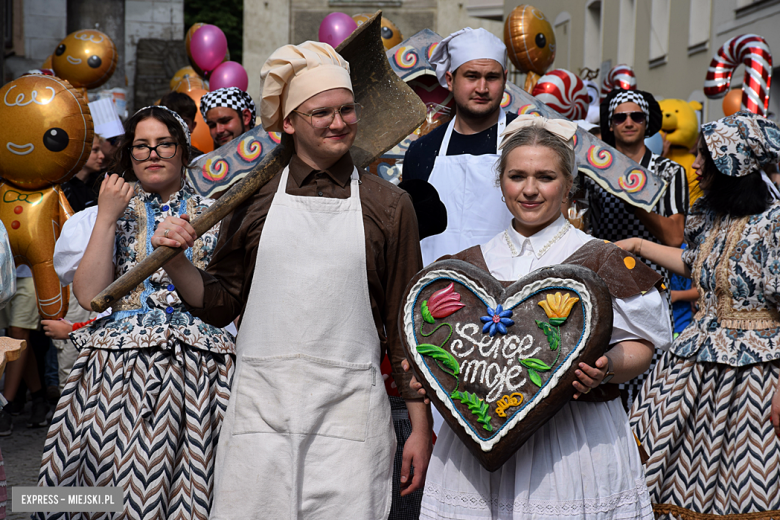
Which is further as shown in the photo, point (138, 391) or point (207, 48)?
point (207, 48)

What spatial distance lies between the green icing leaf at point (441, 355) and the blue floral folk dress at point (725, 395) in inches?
63.6

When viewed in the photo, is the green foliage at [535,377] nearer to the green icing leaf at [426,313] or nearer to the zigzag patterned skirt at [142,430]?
the green icing leaf at [426,313]

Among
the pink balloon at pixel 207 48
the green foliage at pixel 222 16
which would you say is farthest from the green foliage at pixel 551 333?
the green foliage at pixel 222 16

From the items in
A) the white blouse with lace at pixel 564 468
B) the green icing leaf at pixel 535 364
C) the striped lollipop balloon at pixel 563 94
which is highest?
the striped lollipop balloon at pixel 563 94

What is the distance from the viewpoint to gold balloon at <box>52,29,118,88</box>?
7930mm

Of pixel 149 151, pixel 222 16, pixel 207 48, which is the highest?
pixel 222 16

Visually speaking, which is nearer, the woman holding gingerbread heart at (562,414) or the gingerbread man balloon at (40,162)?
the woman holding gingerbread heart at (562,414)

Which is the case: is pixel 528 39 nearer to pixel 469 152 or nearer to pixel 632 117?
pixel 632 117

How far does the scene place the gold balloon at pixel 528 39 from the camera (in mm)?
8609

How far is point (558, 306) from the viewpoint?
195cm

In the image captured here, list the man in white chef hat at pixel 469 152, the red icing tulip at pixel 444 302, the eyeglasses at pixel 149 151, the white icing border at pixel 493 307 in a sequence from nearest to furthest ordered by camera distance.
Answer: the white icing border at pixel 493 307
the red icing tulip at pixel 444 302
the eyeglasses at pixel 149 151
the man in white chef hat at pixel 469 152

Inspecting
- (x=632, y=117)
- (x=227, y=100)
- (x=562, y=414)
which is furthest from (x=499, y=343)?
(x=227, y=100)

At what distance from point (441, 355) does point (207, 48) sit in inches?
347

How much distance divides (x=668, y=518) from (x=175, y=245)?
2.25 metres
